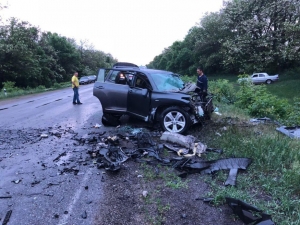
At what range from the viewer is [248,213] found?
3.03 m

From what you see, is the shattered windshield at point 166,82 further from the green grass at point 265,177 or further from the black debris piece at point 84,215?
the black debris piece at point 84,215

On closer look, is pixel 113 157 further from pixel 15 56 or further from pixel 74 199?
pixel 15 56

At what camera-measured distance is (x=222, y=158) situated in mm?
4859

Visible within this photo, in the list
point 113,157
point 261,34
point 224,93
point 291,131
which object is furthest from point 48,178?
point 261,34

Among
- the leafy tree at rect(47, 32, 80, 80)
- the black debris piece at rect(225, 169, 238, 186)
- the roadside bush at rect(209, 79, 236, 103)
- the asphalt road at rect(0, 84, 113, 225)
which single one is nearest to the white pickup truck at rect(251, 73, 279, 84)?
the roadside bush at rect(209, 79, 236, 103)

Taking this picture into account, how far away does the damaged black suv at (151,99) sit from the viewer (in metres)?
6.84

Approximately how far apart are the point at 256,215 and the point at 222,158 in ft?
6.08

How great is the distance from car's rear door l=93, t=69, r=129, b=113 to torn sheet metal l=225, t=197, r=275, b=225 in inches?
203

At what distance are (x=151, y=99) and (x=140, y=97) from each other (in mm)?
401

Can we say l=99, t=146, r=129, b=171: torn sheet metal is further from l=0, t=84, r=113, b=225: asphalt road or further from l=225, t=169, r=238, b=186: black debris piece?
l=225, t=169, r=238, b=186: black debris piece

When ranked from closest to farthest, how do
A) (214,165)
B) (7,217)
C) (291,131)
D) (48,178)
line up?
(7,217) < (48,178) < (214,165) < (291,131)

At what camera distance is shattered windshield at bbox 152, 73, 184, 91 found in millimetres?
7482

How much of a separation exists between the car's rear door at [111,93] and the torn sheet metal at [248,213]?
5159mm

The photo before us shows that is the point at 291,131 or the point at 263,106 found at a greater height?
the point at 263,106
